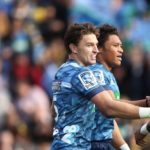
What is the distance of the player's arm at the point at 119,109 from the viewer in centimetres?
954

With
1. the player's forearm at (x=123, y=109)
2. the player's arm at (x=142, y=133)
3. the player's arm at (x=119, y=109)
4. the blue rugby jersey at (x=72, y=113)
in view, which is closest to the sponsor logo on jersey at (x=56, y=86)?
the blue rugby jersey at (x=72, y=113)

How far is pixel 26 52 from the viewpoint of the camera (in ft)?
59.6

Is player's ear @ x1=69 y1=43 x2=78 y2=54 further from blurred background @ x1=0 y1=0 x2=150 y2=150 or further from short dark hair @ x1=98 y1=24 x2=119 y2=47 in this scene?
blurred background @ x1=0 y1=0 x2=150 y2=150

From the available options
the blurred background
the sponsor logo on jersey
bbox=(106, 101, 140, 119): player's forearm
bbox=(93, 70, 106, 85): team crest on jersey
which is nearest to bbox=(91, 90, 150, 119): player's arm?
bbox=(106, 101, 140, 119): player's forearm

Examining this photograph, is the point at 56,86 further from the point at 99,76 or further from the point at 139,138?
the point at 139,138

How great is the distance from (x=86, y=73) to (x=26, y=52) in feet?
27.6

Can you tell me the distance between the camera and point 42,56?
727 inches

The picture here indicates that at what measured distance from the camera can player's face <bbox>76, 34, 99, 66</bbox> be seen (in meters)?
10.2

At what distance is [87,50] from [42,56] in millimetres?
8320

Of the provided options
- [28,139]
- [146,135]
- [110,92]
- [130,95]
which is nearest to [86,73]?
[110,92]

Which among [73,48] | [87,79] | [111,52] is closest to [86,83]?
[87,79]

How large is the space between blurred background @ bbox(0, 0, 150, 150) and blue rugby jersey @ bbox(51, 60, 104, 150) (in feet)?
15.5

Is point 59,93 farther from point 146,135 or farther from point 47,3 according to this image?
point 47,3

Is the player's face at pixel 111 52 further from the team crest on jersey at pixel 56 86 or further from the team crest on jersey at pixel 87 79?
the team crest on jersey at pixel 87 79
